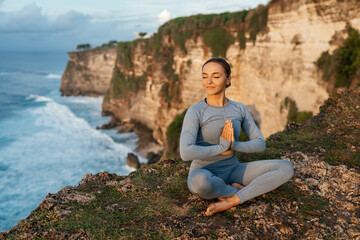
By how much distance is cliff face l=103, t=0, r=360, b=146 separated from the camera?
14820mm

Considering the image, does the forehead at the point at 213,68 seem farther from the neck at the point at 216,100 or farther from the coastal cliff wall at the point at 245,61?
the coastal cliff wall at the point at 245,61

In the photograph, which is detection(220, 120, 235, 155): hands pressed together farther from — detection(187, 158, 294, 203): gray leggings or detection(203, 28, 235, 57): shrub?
detection(203, 28, 235, 57): shrub

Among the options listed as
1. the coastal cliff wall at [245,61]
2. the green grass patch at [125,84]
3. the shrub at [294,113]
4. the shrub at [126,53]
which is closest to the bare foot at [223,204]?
Answer: the coastal cliff wall at [245,61]

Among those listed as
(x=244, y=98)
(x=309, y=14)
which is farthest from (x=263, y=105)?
(x=309, y=14)

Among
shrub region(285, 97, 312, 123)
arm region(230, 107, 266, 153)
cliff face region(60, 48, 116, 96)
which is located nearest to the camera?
arm region(230, 107, 266, 153)

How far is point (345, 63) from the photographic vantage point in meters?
13.4

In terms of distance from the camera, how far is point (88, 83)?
5388 centimetres

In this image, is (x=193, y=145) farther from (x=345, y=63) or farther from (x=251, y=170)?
(x=345, y=63)

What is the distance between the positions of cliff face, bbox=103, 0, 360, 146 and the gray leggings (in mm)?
13208

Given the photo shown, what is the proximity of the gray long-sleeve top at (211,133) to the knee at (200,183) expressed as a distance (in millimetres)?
229

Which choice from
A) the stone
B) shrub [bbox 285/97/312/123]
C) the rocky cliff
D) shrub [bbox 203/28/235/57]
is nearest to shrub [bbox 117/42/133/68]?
shrub [bbox 203/28/235/57]

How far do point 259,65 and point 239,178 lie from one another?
727 inches

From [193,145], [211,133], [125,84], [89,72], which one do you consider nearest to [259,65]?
[211,133]

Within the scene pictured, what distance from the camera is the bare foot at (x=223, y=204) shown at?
315 centimetres
